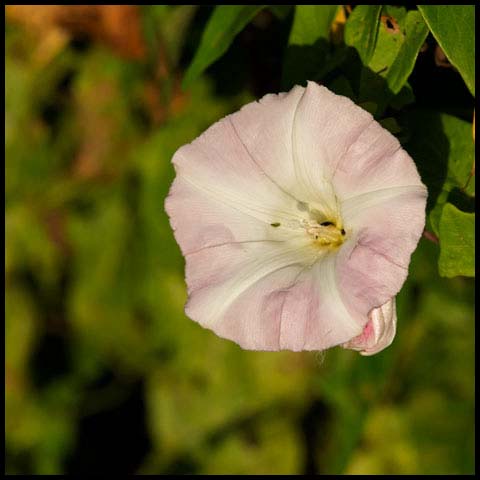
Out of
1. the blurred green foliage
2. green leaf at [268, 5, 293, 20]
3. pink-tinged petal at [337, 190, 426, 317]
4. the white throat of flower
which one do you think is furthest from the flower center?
the blurred green foliage

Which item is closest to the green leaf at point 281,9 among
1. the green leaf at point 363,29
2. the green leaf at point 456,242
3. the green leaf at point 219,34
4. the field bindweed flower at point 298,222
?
the green leaf at point 219,34

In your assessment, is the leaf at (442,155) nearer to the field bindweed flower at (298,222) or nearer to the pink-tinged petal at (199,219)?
the field bindweed flower at (298,222)

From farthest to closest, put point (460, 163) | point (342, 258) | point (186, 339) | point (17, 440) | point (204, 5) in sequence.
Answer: point (17, 440) < point (186, 339) < point (204, 5) < point (460, 163) < point (342, 258)

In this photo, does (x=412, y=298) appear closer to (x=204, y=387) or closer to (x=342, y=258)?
(x=204, y=387)

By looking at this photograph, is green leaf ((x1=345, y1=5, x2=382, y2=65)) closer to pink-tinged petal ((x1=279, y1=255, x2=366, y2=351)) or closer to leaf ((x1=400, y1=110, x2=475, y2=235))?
leaf ((x1=400, y1=110, x2=475, y2=235))

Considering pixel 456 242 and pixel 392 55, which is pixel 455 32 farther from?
pixel 456 242

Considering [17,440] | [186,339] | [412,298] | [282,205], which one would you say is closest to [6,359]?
[17,440]
